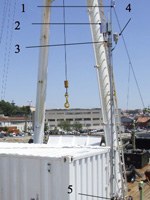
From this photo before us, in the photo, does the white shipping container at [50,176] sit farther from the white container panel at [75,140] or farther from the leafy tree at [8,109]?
the leafy tree at [8,109]

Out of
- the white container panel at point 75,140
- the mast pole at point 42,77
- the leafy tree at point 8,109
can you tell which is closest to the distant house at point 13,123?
the leafy tree at point 8,109

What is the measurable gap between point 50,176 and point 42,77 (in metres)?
7.60

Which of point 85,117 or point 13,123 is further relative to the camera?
point 85,117

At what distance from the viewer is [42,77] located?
13.6m

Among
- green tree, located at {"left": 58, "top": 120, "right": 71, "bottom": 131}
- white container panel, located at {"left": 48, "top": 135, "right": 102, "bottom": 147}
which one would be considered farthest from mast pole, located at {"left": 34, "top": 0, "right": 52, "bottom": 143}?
green tree, located at {"left": 58, "top": 120, "right": 71, "bottom": 131}

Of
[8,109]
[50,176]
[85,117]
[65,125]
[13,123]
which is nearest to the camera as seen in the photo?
[50,176]

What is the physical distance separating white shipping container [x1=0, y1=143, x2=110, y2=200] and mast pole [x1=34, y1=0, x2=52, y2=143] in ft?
20.3

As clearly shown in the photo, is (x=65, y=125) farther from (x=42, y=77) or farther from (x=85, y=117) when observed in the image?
(x=42, y=77)

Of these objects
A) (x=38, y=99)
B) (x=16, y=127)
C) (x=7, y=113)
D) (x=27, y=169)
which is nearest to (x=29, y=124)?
(x=16, y=127)

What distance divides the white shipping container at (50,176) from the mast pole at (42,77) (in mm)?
6184

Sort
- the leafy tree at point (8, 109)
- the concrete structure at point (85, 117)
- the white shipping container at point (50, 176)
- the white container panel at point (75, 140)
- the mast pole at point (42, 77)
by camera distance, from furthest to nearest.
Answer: the leafy tree at point (8, 109) → the concrete structure at point (85, 117) → the mast pole at point (42, 77) → the white container panel at point (75, 140) → the white shipping container at point (50, 176)

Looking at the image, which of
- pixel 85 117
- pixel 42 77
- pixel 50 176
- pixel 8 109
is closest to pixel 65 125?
pixel 85 117

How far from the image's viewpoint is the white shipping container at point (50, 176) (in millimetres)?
6531

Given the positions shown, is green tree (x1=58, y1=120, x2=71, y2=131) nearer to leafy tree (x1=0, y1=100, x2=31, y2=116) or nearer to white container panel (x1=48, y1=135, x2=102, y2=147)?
leafy tree (x1=0, y1=100, x2=31, y2=116)
